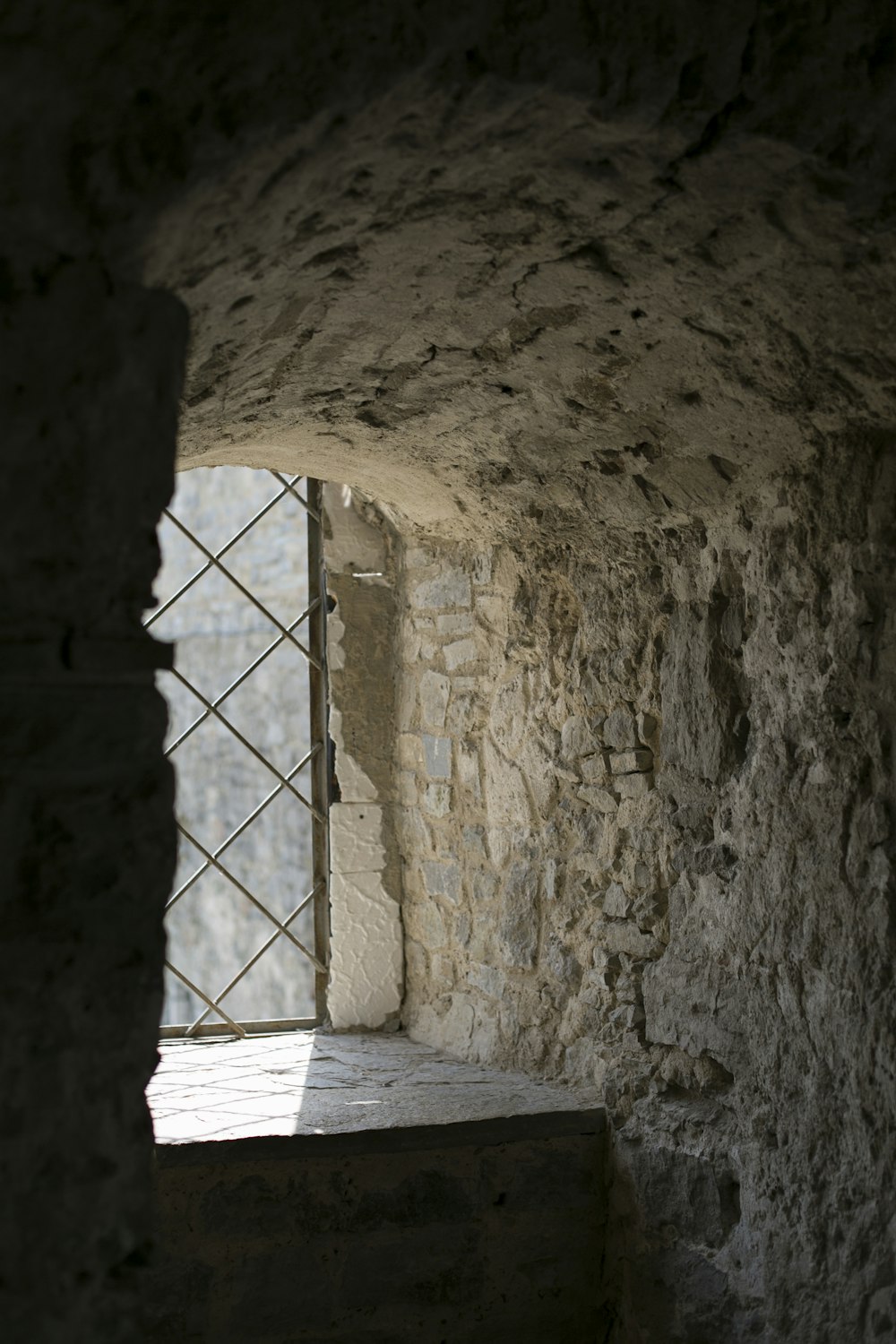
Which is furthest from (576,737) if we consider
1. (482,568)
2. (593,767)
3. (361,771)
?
(361,771)

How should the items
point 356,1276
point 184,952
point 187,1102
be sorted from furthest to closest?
1. point 184,952
2. point 187,1102
3. point 356,1276

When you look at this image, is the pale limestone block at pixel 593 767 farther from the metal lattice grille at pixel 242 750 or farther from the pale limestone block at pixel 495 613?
the metal lattice grille at pixel 242 750

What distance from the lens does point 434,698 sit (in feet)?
10.5

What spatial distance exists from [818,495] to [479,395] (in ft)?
2.09

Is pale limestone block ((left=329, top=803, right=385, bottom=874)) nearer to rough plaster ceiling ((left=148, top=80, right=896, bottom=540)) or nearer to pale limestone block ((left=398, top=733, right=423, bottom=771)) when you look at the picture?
pale limestone block ((left=398, top=733, right=423, bottom=771))

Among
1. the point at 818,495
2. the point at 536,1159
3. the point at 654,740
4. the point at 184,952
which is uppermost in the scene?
the point at 818,495

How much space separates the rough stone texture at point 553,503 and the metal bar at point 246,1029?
35 cm

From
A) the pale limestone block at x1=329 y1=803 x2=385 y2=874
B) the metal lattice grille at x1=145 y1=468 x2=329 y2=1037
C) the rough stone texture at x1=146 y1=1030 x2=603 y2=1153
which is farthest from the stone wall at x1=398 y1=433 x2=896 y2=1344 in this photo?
the metal lattice grille at x1=145 y1=468 x2=329 y2=1037

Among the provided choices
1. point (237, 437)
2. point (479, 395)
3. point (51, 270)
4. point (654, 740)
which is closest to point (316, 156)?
point (51, 270)

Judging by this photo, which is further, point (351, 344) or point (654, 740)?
point (654, 740)

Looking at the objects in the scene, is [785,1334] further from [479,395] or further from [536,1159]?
[479,395]

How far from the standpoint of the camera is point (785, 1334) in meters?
1.99

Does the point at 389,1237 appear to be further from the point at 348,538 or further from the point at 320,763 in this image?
the point at 348,538

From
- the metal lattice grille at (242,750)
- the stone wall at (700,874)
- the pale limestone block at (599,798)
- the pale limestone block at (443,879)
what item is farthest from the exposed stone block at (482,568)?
the metal lattice grille at (242,750)
